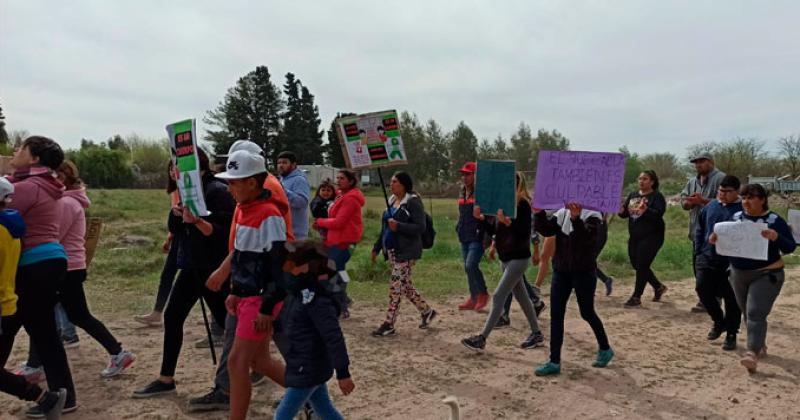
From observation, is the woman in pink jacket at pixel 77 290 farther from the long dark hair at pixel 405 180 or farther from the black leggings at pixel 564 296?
the black leggings at pixel 564 296

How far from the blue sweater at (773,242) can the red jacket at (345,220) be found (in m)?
3.73

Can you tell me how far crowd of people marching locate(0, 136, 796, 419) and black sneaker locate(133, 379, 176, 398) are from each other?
1 centimetres

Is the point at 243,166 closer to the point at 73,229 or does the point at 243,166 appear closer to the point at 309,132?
the point at 73,229

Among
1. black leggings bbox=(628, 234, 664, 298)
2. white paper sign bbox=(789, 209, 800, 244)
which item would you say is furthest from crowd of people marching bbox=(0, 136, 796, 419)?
black leggings bbox=(628, 234, 664, 298)

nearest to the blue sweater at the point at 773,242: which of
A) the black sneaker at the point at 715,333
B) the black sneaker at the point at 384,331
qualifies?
the black sneaker at the point at 715,333

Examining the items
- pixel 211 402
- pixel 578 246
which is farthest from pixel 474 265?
pixel 211 402

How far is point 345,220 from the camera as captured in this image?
6582 mm

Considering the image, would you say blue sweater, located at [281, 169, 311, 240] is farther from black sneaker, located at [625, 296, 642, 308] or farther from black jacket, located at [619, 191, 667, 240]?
black sneaker, located at [625, 296, 642, 308]

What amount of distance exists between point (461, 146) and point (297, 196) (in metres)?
50.8

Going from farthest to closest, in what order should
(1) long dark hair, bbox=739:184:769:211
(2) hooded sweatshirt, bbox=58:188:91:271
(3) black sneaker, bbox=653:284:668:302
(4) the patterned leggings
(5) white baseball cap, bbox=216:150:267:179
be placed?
(3) black sneaker, bbox=653:284:668:302 → (4) the patterned leggings → (1) long dark hair, bbox=739:184:769:211 → (2) hooded sweatshirt, bbox=58:188:91:271 → (5) white baseball cap, bbox=216:150:267:179

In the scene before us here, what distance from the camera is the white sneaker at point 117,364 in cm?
507

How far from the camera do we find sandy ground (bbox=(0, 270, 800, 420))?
4.46 metres

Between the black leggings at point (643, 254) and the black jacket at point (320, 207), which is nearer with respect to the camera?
the black jacket at point (320, 207)

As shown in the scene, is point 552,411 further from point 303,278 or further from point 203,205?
point 203,205
